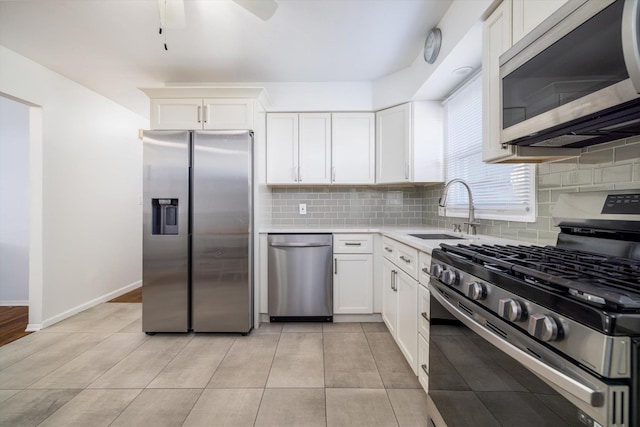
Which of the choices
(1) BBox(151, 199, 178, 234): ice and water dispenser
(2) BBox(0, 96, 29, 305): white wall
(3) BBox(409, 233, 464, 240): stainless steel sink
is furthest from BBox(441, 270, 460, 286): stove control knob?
(2) BBox(0, 96, 29, 305): white wall

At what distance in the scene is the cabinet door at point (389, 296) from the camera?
2.34 m

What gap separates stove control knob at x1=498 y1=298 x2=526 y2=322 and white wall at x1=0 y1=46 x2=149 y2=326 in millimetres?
3705

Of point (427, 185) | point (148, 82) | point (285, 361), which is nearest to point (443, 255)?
point (285, 361)

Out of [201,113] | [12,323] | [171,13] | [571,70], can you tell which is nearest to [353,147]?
[201,113]

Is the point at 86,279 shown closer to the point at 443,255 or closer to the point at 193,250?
the point at 193,250

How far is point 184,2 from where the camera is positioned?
6.31 ft

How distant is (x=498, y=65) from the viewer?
4.62ft

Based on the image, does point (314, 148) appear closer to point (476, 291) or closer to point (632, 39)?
point (476, 291)

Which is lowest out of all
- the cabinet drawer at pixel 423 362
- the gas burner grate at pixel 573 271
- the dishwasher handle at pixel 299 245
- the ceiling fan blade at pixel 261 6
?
the cabinet drawer at pixel 423 362

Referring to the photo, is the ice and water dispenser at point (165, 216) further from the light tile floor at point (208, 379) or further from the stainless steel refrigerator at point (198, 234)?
the light tile floor at point (208, 379)

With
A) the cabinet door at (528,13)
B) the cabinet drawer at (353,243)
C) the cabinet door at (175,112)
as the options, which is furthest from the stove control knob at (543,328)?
the cabinet door at (175,112)

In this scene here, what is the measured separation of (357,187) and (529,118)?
2.32 metres

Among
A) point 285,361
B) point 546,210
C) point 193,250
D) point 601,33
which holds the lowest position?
point 285,361

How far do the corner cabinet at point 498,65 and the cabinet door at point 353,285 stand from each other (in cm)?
162
